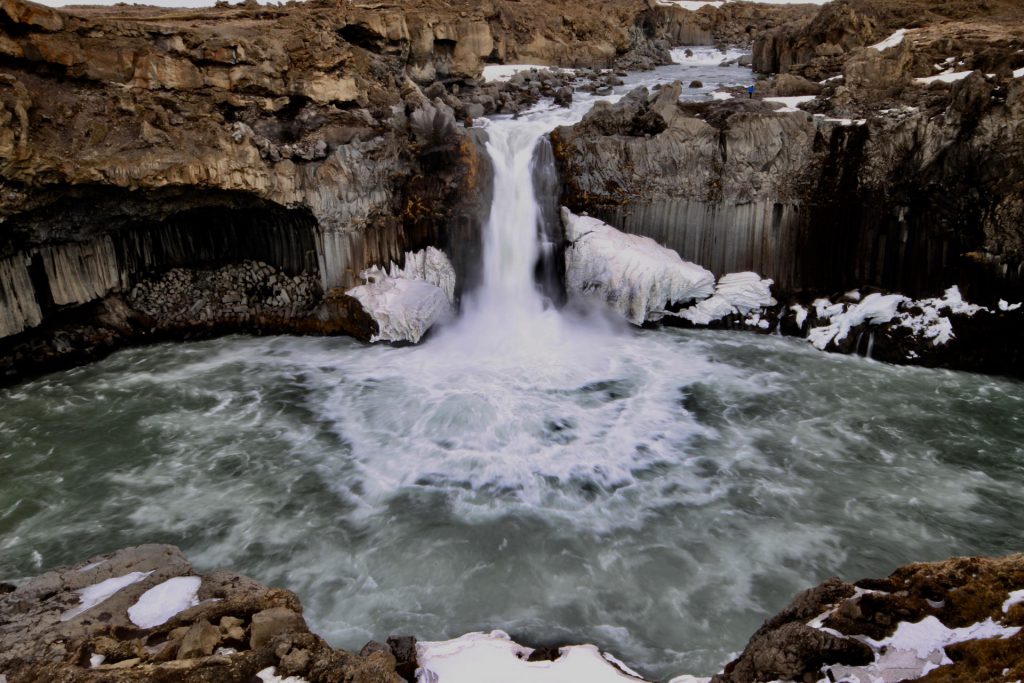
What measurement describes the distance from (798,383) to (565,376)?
165 inches

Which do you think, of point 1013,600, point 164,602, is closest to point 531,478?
point 164,602

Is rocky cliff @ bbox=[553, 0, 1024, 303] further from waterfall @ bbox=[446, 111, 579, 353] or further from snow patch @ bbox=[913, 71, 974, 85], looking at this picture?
waterfall @ bbox=[446, 111, 579, 353]

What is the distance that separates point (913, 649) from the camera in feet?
12.1

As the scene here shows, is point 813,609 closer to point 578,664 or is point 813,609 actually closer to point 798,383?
point 578,664

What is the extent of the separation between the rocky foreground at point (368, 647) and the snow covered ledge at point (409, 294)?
8430 millimetres

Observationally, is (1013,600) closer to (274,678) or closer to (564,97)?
(274,678)

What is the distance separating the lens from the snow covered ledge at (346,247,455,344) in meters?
13.6

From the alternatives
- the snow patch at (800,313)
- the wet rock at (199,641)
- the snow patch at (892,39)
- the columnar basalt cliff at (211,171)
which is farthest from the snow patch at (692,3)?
the wet rock at (199,641)

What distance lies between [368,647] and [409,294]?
950cm

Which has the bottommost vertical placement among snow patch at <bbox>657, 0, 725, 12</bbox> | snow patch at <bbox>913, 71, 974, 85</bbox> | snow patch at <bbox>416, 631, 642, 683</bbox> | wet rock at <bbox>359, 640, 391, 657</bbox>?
snow patch at <bbox>416, 631, 642, 683</bbox>

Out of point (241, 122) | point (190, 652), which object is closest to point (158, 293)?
point (241, 122)

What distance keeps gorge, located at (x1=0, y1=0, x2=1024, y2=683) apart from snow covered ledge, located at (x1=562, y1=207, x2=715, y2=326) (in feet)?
0.29

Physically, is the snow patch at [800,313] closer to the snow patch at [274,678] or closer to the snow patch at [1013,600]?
the snow patch at [1013,600]

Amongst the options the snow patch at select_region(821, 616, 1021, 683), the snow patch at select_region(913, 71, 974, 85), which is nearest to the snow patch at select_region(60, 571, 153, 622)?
the snow patch at select_region(821, 616, 1021, 683)
